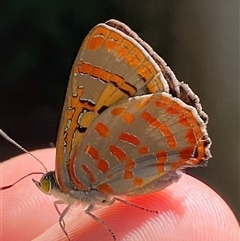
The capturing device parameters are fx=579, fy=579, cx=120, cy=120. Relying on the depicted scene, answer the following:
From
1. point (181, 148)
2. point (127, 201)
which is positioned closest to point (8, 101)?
point (127, 201)

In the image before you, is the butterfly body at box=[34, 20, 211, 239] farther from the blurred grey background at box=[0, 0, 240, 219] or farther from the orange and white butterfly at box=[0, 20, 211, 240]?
the blurred grey background at box=[0, 0, 240, 219]

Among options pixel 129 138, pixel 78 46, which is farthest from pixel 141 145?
pixel 78 46

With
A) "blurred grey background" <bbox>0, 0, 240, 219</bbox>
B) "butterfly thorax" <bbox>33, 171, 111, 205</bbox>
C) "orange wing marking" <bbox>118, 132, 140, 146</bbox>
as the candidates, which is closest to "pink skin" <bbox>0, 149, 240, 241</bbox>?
"butterfly thorax" <bbox>33, 171, 111, 205</bbox>

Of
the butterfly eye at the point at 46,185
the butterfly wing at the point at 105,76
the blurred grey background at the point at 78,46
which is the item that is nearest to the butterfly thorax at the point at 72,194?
the butterfly eye at the point at 46,185

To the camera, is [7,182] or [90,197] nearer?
[90,197]

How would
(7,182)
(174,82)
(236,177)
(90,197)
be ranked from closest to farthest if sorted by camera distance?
(174,82) < (90,197) < (7,182) < (236,177)

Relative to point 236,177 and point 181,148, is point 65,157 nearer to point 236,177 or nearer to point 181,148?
point 181,148

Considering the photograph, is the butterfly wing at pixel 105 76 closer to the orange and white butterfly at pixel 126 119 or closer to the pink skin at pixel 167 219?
the orange and white butterfly at pixel 126 119
